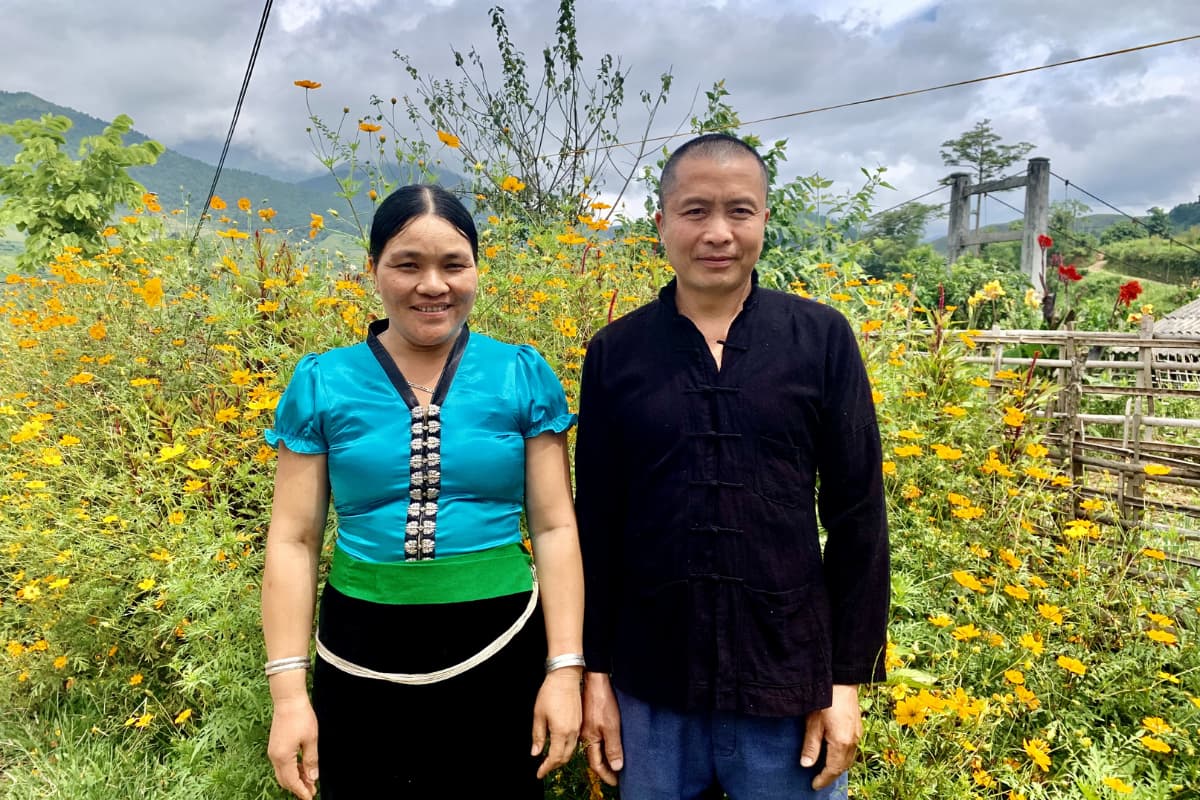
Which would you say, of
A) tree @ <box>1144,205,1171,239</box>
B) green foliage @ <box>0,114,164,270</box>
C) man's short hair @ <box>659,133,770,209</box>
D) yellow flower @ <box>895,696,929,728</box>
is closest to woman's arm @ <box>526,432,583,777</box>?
man's short hair @ <box>659,133,770,209</box>

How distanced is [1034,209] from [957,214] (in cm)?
418

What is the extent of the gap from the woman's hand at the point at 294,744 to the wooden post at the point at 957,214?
26242 millimetres

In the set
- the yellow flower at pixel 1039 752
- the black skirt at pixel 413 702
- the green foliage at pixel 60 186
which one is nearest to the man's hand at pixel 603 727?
the black skirt at pixel 413 702

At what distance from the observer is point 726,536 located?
4.08 feet

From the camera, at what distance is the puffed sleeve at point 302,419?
4.13ft

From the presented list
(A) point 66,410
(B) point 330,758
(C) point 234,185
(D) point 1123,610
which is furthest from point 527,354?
(C) point 234,185

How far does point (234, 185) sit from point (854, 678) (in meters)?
216

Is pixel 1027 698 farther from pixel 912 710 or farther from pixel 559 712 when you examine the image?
pixel 559 712

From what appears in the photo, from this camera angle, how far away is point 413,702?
1.30 m

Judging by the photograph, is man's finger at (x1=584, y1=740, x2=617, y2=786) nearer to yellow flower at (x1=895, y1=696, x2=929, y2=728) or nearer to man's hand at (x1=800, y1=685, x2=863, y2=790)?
man's hand at (x1=800, y1=685, x2=863, y2=790)

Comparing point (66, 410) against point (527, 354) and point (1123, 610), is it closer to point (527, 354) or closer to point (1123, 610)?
point (527, 354)

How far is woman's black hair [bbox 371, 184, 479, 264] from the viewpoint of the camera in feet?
4.07

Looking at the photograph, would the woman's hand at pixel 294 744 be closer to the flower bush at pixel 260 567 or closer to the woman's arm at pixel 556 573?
the woman's arm at pixel 556 573

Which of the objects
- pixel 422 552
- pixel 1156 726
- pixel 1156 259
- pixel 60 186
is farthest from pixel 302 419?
pixel 1156 259
